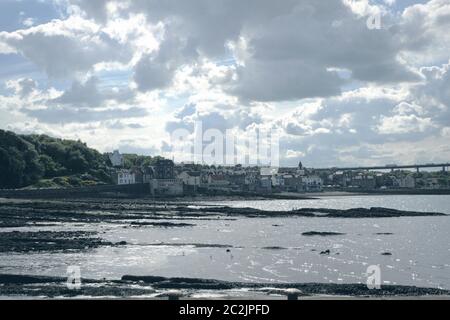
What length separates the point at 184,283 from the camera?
29.4 meters

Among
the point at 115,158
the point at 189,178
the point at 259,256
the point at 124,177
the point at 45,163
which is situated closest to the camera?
the point at 259,256

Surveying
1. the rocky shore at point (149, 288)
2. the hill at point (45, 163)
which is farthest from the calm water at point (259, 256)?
the hill at point (45, 163)

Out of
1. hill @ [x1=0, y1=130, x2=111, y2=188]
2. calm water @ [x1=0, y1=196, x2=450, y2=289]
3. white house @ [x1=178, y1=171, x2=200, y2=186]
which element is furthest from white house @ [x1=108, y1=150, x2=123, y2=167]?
calm water @ [x1=0, y1=196, x2=450, y2=289]

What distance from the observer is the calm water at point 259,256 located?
36.4m

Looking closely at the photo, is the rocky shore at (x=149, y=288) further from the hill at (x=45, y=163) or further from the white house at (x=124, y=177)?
the white house at (x=124, y=177)

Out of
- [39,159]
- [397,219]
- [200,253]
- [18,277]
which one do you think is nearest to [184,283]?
[18,277]

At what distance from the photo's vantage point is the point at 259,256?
1837 inches

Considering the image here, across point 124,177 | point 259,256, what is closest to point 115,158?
point 124,177

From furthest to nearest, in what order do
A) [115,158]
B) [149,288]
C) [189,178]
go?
[115,158]
[189,178]
[149,288]

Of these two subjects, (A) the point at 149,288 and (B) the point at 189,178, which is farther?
(B) the point at 189,178

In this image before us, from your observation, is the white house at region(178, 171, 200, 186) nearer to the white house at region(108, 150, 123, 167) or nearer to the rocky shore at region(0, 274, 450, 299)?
the white house at region(108, 150, 123, 167)

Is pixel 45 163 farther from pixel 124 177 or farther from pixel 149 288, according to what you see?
pixel 149 288

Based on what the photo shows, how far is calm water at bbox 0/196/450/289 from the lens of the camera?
3644 cm
